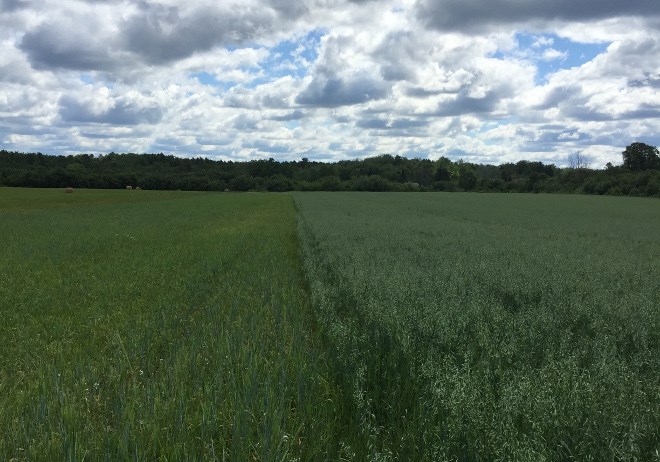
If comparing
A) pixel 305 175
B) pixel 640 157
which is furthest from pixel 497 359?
pixel 305 175

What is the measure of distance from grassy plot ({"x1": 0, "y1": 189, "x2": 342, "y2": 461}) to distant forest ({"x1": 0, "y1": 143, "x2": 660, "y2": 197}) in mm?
80766

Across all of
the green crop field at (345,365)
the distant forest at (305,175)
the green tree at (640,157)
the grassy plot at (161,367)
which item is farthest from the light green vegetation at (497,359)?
the green tree at (640,157)

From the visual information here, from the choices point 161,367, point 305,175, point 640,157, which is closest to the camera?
point 161,367

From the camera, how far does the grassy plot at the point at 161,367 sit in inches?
151

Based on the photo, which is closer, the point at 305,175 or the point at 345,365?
the point at 345,365

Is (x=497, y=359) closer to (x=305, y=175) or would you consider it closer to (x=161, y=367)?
(x=161, y=367)

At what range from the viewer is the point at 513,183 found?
11500 centimetres

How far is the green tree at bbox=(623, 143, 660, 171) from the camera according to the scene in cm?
10593

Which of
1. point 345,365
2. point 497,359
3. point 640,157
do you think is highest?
point 640,157

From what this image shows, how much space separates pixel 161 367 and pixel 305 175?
140m

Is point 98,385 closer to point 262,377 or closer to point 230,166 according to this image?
point 262,377

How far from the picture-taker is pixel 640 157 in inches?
4205

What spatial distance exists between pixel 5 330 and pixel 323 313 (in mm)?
4599

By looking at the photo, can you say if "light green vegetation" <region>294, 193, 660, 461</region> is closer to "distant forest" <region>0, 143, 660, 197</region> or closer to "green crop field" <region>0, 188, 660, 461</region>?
"green crop field" <region>0, 188, 660, 461</region>
